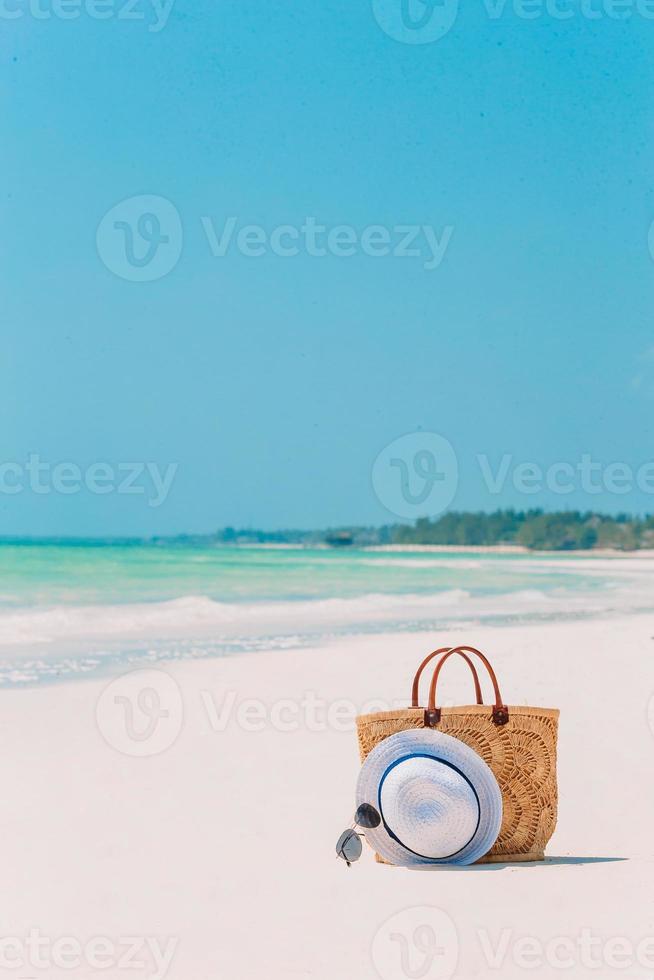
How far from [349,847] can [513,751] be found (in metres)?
0.39

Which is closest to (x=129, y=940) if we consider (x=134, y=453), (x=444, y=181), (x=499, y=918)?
(x=499, y=918)

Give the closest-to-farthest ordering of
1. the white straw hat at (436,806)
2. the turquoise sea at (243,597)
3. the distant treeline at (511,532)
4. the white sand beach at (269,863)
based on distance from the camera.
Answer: the white sand beach at (269,863), the white straw hat at (436,806), the turquoise sea at (243,597), the distant treeline at (511,532)

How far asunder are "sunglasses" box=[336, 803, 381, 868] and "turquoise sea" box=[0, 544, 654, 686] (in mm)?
3209

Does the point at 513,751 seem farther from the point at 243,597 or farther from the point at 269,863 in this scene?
the point at 243,597

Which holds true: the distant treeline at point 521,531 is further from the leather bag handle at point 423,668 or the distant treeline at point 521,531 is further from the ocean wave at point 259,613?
the leather bag handle at point 423,668

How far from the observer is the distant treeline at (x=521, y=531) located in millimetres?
20172

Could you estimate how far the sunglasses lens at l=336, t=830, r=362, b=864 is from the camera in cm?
237

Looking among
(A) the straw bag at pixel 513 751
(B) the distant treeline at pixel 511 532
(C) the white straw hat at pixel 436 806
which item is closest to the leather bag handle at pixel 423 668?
(A) the straw bag at pixel 513 751

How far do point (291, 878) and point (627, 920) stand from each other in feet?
2.14

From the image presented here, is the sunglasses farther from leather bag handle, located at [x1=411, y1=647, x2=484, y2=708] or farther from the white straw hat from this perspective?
leather bag handle, located at [x1=411, y1=647, x2=484, y2=708]

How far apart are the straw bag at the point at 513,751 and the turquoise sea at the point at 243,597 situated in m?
3.26

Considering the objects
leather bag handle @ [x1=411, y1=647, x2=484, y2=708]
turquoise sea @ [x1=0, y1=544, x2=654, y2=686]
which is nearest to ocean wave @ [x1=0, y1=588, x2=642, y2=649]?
turquoise sea @ [x1=0, y1=544, x2=654, y2=686]

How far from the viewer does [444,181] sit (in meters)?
17.4

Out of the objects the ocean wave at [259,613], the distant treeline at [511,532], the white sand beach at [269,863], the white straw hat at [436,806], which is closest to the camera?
the white sand beach at [269,863]
